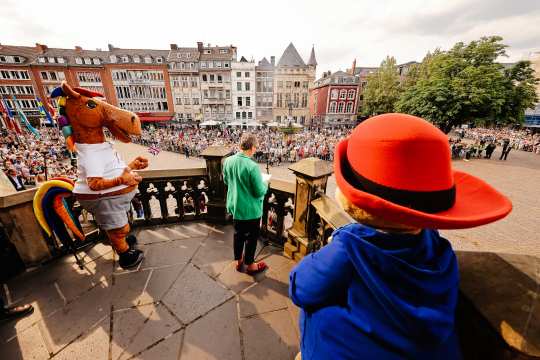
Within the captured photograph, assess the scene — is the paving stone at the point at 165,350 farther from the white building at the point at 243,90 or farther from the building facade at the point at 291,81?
the building facade at the point at 291,81

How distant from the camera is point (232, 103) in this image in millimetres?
37062

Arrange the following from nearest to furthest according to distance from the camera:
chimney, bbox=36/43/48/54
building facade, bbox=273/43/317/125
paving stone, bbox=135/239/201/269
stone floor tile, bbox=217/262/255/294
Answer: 1. stone floor tile, bbox=217/262/255/294
2. paving stone, bbox=135/239/201/269
3. chimney, bbox=36/43/48/54
4. building facade, bbox=273/43/317/125

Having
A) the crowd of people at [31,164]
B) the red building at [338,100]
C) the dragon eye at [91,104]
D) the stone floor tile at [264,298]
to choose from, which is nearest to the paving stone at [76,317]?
the stone floor tile at [264,298]

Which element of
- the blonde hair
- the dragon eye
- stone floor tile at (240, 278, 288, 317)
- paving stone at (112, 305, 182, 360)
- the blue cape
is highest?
the dragon eye

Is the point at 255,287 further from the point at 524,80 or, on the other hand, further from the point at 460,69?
the point at 524,80

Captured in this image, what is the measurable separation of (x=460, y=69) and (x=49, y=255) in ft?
79.1

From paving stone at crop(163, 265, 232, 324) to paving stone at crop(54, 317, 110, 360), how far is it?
549 mm

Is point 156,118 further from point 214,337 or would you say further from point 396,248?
point 396,248

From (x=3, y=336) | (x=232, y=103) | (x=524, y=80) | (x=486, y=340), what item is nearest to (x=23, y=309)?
(x=3, y=336)

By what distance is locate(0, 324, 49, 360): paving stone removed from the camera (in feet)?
6.06

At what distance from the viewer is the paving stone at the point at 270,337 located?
1.91 meters

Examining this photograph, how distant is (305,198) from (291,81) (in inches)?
1543

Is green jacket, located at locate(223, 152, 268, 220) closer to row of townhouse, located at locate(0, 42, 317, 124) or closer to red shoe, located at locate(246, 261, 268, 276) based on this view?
red shoe, located at locate(246, 261, 268, 276)

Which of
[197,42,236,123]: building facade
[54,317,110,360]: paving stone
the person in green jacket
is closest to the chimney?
[197,42,236,123]: building facade
